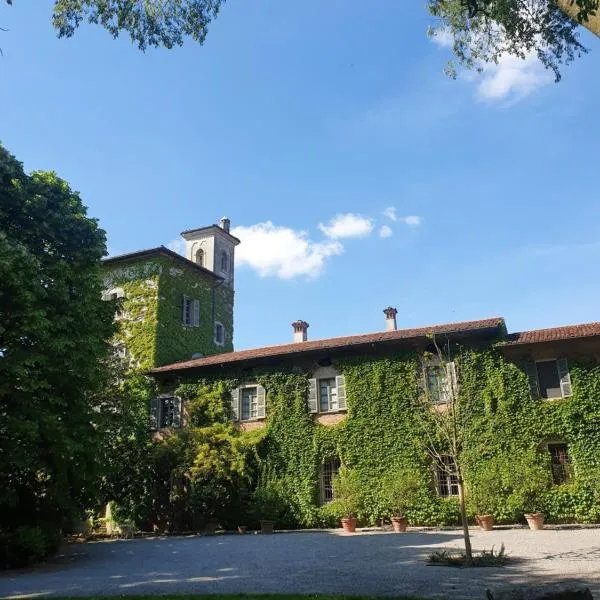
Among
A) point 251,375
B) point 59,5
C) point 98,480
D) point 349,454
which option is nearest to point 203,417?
point 251,375

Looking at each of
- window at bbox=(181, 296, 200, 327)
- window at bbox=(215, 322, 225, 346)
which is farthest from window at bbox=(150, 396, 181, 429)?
window at bbox=(215, 322, 225, 346)

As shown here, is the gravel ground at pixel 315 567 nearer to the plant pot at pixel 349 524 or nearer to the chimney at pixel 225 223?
the plant pot at pixel 349 524

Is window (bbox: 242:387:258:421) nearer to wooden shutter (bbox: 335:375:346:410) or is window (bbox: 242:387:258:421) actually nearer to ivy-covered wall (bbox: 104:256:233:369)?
wooden shutter (bbox: 335:375:346:410)

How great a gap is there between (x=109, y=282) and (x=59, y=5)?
22.9 m

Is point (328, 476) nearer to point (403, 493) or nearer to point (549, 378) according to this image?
point (403, 493)

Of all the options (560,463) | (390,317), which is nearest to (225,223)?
(390,317)

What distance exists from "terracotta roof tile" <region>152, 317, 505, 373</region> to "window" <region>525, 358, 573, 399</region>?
1889mm

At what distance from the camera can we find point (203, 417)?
1045 inches

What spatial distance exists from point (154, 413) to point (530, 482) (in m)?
16.7

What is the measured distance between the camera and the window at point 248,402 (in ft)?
84.7

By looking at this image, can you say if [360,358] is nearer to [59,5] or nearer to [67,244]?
[67,244]

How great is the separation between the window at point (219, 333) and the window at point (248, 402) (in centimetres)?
839

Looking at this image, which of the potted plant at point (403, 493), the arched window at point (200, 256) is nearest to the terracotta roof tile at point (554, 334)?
the potted plant at point (403, 493)

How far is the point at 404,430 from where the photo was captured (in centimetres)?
2283
